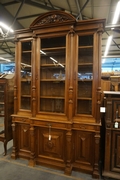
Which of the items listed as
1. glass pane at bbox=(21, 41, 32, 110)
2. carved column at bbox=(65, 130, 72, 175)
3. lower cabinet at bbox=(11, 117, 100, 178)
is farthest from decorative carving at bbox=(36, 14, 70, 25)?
carved column at bbox=(65, 130, 72, 175)

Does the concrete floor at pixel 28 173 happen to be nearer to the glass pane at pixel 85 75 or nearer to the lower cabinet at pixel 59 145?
the lower cabinet at pixel 59 145

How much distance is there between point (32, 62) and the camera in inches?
90.3

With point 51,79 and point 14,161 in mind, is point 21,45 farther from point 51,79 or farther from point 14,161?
point 14,161

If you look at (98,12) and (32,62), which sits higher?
(98,12)

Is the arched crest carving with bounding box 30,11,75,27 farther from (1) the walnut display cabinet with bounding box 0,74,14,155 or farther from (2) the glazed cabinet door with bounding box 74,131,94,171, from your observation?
(2) the glazed cabinet door with bounding box 74,131,94,171

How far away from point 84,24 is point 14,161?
9.33 ft

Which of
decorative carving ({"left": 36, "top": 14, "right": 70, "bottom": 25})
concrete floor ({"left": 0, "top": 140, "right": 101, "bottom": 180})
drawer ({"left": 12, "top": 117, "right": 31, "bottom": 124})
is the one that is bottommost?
concrete floor ({"left": 0, "top": 140, "right": 101, "bottom": 180})

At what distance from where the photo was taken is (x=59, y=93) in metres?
2.50

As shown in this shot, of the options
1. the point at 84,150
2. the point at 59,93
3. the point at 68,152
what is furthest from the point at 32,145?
the point at 59,93

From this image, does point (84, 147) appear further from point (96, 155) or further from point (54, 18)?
point (54, 18)

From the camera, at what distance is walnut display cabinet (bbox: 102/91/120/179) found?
1938 mm

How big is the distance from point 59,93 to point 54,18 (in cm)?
138

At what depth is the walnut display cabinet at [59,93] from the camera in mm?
2043

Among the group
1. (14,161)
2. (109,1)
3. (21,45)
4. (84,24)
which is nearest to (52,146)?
(14,161)
